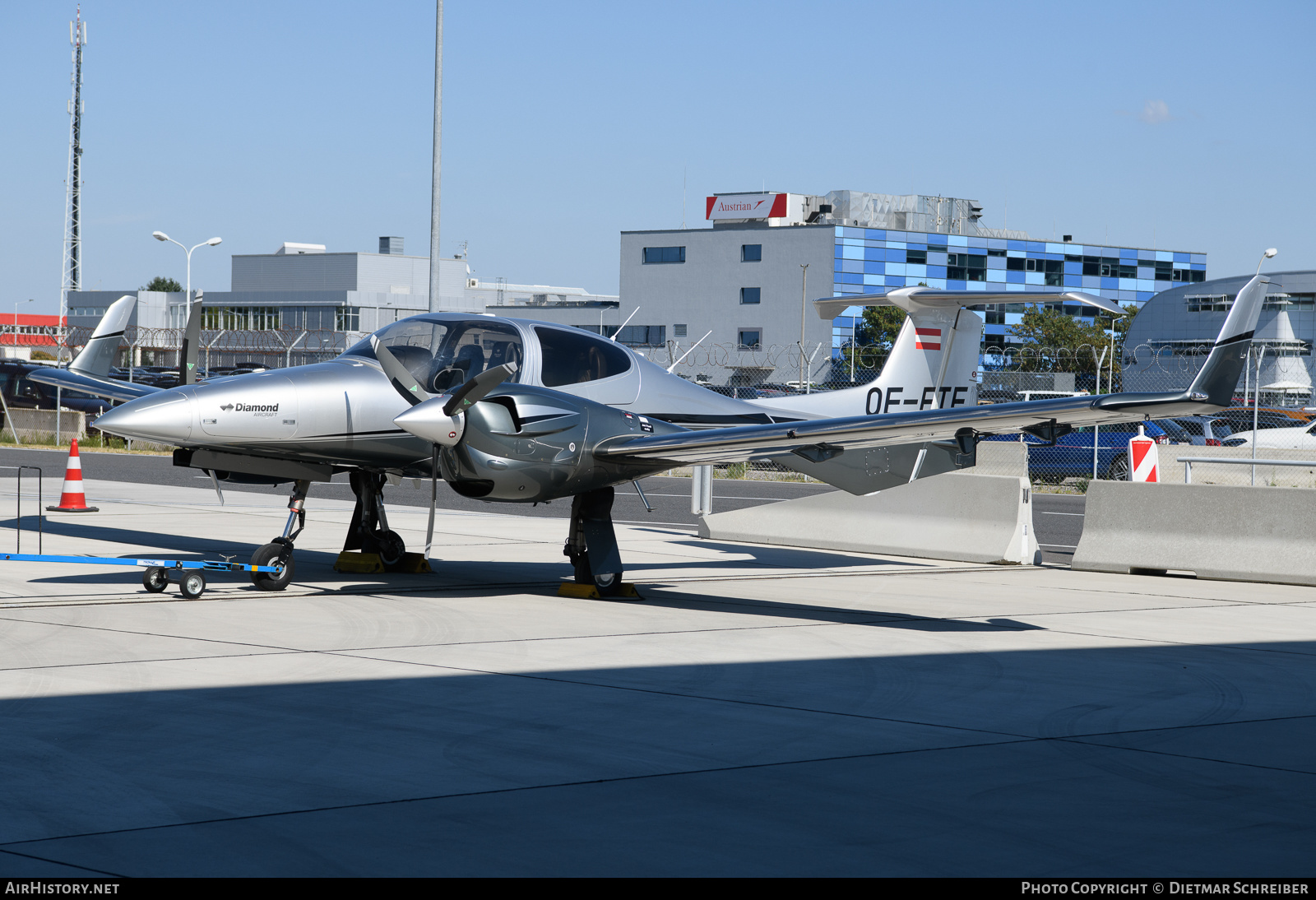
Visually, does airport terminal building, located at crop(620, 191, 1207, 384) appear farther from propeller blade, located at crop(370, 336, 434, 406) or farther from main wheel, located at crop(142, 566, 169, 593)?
main wheel, located at crop(142, 566, 169, 593)

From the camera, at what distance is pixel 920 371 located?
1409 cm

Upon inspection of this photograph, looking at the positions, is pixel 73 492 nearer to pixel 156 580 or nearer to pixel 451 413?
pixel 156 580

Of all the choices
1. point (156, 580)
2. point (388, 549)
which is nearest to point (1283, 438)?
point (388, 549)

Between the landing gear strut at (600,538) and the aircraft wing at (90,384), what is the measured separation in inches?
190

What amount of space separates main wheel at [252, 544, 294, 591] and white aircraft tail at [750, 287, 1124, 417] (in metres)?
5.11

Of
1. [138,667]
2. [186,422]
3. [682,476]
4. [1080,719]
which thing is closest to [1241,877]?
[1080,719]


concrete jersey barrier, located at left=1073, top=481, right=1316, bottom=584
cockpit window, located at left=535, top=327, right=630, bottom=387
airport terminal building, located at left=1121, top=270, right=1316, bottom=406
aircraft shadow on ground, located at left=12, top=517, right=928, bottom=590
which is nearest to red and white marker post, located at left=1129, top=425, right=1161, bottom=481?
concrete jersey barrier, located at left=1073, top=481, right=1316, bottom=584

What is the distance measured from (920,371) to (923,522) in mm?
2617

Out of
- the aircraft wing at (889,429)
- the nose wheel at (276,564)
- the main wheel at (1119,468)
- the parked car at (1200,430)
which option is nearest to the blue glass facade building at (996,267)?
the parked car at (1200,430)

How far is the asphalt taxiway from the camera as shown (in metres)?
4.64

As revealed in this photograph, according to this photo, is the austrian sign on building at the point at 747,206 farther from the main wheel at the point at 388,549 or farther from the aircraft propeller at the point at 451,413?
the aircraft propeller at the point at 451,413

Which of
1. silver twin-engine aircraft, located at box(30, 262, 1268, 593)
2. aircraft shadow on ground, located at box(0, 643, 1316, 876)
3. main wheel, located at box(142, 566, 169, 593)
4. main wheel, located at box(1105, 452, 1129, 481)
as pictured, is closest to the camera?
aircraft shadow on ground, located at box(0, 643, 1316, 876)

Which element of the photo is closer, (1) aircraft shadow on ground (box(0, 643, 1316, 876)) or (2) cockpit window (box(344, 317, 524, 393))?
(1) aircraft shadow on ground (box(0, 643, 1316, 876))

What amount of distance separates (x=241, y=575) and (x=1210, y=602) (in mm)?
9008
